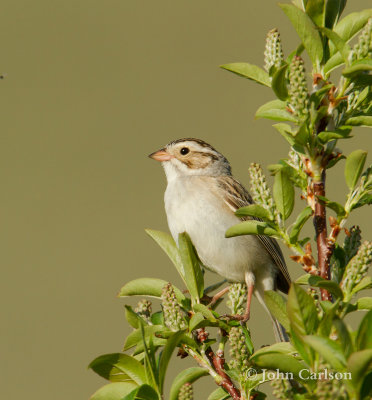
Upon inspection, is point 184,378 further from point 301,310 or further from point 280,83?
point 280,83

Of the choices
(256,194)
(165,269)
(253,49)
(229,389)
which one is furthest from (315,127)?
(253,49)

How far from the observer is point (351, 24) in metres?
1.65

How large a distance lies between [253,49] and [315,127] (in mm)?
9002

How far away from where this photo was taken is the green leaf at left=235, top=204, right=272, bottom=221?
162 centimetres

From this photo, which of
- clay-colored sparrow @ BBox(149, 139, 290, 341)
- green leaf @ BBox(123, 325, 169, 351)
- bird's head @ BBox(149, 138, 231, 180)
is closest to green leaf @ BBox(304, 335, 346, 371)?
green leaf @ BBox(123, 325, 169, 351)

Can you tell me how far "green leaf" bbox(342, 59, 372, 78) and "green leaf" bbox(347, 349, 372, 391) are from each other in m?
0.65

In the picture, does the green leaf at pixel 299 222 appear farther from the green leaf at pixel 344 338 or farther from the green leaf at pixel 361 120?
the green leaf at pixel 344 338

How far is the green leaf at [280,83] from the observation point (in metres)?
1.51

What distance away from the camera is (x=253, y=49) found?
10359 millimetres

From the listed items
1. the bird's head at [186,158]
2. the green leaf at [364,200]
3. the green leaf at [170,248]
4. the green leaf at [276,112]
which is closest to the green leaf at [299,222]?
the green leaf at [364,200]

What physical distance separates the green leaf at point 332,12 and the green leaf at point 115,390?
39.3 inches

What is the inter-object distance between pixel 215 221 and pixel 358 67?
1.80 meters

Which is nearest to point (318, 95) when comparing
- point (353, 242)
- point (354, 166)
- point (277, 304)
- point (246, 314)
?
point (354, 166)

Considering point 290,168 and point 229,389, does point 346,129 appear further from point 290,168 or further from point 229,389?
point 229,389
